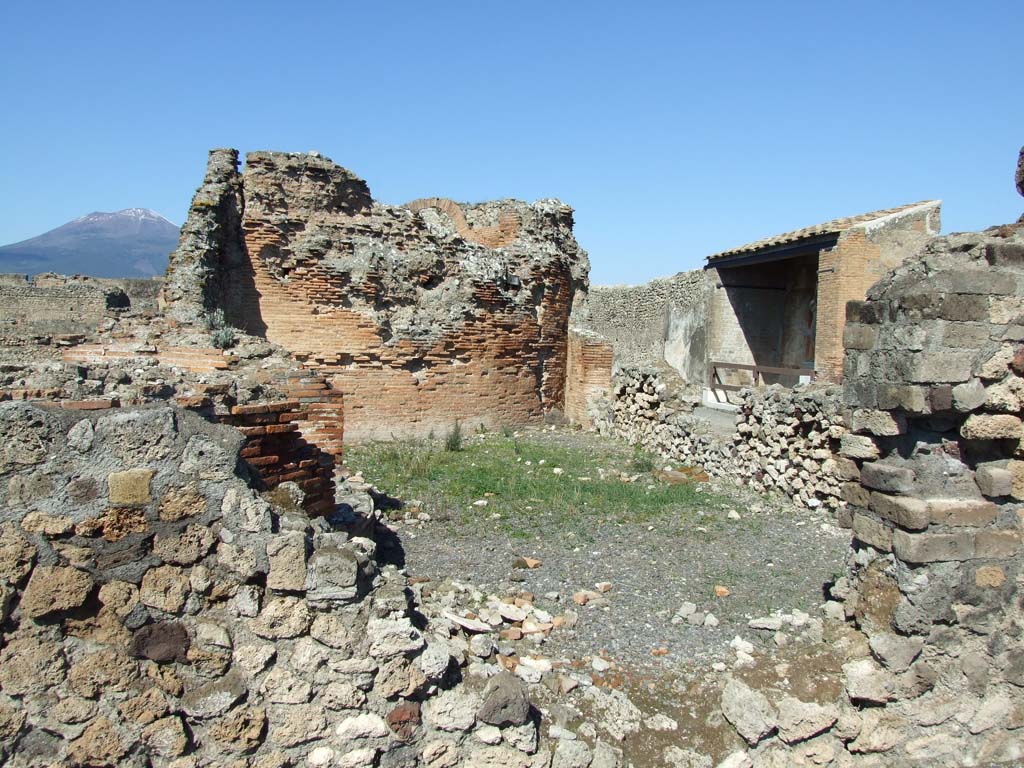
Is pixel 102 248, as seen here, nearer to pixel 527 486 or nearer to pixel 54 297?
pixel 54 297

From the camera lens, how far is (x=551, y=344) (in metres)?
12.9

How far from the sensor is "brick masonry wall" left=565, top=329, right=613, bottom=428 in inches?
511

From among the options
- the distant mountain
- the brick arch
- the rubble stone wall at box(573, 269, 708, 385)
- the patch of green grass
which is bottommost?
the patch of green grass

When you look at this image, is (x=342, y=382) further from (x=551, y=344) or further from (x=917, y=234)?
(x=917, y=234)

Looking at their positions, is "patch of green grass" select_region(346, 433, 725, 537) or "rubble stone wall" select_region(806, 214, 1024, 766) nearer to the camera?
"rubble stone wall" select_region(806, 214, 1024, 766)

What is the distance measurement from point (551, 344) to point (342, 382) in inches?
157

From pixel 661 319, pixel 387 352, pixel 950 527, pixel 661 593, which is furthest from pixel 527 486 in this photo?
pixel 661 319

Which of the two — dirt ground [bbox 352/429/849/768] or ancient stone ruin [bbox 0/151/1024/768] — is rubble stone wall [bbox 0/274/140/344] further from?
dirt ground [bbox 352/429/849/768]

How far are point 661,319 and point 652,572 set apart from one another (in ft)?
55.7

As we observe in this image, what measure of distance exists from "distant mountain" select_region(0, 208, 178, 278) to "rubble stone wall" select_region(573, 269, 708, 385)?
58.5m

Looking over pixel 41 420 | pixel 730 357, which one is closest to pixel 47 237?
pixel 730 357

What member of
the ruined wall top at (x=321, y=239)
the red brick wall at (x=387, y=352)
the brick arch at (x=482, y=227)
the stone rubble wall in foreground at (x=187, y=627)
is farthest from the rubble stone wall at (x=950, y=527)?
the brick arch at (x=482, y=227)

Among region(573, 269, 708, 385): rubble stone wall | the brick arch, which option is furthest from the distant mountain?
the brick arch

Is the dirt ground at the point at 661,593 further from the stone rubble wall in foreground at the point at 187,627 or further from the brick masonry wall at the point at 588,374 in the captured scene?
the brick masonry wall at the point at 588,374
